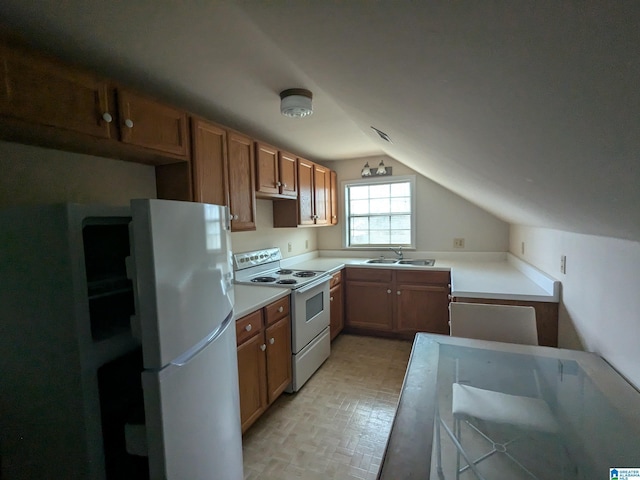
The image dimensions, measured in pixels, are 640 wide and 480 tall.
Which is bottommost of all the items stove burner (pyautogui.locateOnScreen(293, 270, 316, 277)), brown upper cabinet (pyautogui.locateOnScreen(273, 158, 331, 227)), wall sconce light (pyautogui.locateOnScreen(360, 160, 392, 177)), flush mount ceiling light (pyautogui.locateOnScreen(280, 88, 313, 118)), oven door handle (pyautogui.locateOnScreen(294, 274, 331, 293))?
oven door handle (pyautogui.locateOnScreen(294, 274, 331, 293))

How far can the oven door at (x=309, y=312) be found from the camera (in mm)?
2275

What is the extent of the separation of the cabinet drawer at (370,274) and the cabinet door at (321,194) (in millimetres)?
733

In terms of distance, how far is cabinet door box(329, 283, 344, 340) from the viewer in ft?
10.3

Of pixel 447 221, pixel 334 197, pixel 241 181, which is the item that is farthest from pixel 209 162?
pixel 447 221

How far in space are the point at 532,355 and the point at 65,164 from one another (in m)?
2.49

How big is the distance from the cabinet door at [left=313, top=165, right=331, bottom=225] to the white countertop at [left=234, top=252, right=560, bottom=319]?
603mm

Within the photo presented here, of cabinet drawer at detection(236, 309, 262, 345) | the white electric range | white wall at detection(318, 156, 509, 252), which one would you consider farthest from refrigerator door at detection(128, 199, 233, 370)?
white wall at detection(318, 156, 509, 252)

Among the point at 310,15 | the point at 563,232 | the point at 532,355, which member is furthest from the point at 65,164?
the point at 563,232

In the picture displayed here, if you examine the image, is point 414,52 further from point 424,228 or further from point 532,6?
point 424,228

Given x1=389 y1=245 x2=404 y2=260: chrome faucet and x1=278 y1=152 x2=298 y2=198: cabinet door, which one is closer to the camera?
x1=278 y1=152 x2=298 y2=198: cabinet door

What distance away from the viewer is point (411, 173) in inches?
145

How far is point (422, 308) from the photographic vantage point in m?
3.12

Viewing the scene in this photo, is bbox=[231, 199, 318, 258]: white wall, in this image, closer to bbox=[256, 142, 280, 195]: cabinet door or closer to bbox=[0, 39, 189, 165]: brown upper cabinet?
bbox=[256, 142, 280, 195]: cabinet door

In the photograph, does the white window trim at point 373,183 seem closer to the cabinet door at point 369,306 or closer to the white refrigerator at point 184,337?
the cabinet door at point 369,306
